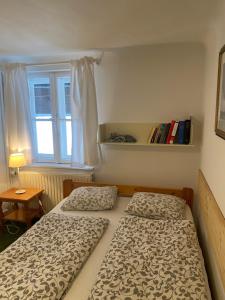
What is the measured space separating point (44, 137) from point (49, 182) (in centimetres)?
63

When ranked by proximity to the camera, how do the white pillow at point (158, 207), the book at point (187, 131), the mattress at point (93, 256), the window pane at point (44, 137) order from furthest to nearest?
the window pane at point (44, 137)
the book at point (187, 131)
the white pillow at point (158, 207)
the mattress at point (93, 256)

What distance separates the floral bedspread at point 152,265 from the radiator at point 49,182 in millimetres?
1240

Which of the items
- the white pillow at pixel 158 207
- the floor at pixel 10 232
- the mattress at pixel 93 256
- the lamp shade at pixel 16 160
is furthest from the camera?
the lamp shade at pixel 16 160

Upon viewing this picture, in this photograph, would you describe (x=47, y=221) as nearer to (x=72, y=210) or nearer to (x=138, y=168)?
(x=72, y=210)

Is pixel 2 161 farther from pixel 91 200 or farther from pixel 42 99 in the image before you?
pixel 91 200

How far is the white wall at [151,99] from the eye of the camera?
8.55 ft

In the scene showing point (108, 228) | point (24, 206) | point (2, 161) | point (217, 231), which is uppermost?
point (2, 161)

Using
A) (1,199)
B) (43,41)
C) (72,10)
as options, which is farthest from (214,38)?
(1,199)

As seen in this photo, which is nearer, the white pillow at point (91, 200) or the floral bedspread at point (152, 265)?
the floral bedspread at point (152, 265)

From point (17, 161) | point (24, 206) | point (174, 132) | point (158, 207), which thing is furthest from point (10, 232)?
point (174, 132)

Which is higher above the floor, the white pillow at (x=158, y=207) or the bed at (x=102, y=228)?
the white pillow at (x=158, y=207)

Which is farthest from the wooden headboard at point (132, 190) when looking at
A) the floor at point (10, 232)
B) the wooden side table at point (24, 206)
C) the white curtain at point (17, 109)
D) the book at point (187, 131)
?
the floor at point (10, 232)

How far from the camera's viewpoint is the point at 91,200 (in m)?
2.57

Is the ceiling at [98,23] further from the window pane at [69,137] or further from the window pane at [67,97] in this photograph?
the window pane at [69,137]
